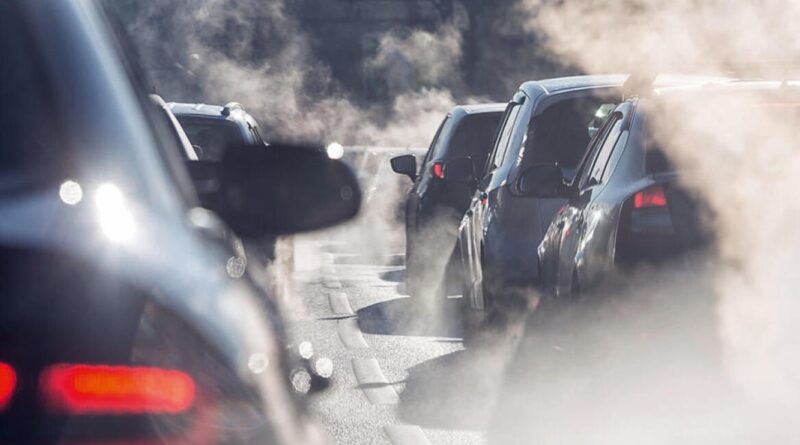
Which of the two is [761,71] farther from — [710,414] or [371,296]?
[371,296]

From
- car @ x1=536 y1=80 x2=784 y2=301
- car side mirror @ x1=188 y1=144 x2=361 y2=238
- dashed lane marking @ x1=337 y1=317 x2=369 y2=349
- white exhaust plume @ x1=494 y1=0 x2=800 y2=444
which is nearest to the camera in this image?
car side mirror @ x1=188 y1=144 x2=361 y2=238

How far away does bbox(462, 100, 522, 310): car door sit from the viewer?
10180 millimetres

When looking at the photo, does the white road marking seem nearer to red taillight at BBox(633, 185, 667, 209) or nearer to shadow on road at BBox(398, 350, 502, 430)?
shadow on road at BBox(398, 350, 502, 430)

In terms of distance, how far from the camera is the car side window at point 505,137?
10.2 meters

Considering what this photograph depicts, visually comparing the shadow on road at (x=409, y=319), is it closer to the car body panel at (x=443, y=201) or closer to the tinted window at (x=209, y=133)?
the car body panel at (x=443, y=201)

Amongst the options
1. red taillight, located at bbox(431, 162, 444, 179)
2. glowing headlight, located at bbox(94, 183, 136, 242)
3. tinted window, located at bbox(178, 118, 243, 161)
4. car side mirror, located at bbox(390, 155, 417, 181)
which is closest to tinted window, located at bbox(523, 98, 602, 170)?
tinted window, located at bbox(178, 118, 243, 161)

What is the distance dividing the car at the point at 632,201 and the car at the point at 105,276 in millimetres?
3900

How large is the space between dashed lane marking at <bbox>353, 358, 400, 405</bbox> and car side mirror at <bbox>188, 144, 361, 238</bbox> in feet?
18.2

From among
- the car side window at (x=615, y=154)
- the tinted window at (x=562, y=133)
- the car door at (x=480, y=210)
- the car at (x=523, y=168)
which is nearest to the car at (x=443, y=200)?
the car door at (x=480, y=210)

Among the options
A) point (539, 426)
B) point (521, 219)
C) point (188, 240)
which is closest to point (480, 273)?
Result: point (521, 219)

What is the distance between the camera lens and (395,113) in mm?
57938

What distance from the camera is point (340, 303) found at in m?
13.9

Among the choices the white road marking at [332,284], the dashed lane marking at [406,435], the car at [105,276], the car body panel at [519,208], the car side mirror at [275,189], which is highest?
the white road marking at [332,284]

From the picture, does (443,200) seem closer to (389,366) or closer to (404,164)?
(404,164)
